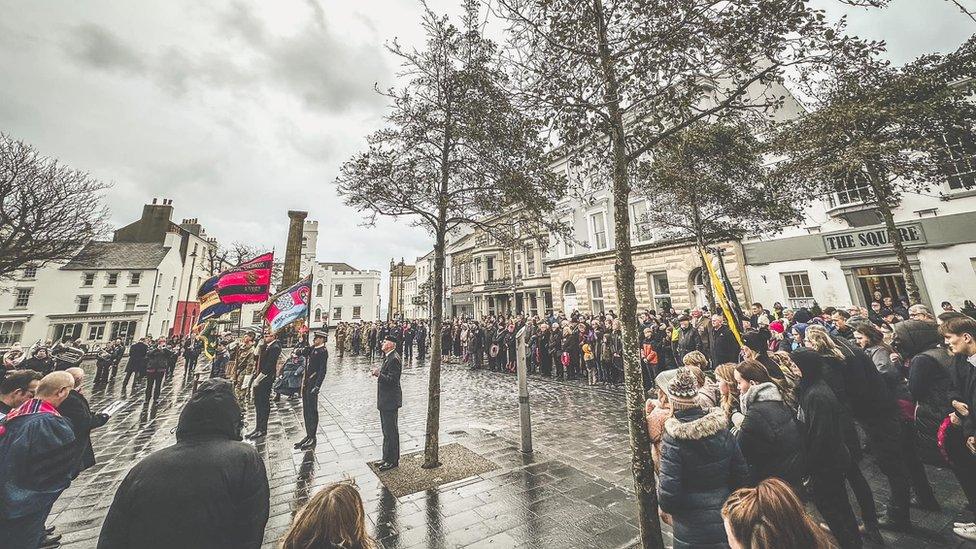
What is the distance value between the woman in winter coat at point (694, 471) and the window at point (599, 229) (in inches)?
874

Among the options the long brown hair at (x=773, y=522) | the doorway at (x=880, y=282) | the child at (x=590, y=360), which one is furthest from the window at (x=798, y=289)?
the long brown hair at (x=773, y=522)

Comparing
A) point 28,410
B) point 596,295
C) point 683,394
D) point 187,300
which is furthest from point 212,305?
point 187,300

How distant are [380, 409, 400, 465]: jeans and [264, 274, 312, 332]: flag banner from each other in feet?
23.5

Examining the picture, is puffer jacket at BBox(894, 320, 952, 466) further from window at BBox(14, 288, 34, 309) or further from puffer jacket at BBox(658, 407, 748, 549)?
window at BBox(14, 288, 34, 309)

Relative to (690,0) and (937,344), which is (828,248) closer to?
(937,344)

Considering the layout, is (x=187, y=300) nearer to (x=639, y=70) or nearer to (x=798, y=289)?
(x=639, y=70)

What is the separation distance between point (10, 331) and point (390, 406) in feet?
157

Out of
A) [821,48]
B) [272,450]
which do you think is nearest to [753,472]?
[821,48]

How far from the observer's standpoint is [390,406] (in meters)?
5.47

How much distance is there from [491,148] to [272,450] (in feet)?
21.6

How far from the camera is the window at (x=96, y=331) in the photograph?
109 ft

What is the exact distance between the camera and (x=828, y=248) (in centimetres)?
1498

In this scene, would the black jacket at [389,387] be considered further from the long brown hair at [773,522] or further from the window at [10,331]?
the window at [10,331]

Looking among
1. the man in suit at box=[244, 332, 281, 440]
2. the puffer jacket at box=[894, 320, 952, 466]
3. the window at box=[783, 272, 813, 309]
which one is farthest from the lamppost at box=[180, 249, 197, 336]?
the window at box=[783, 272, 813, 309]
